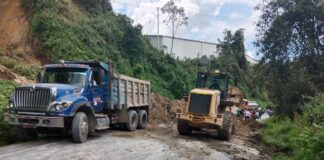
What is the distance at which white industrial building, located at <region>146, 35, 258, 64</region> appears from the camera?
5858 cm

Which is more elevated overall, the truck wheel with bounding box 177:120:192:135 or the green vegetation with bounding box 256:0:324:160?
the green vegetation with bounding box 256:0:324:160

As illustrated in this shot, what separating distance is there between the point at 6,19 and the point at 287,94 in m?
22.3

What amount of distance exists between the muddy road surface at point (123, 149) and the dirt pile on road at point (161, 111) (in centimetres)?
981

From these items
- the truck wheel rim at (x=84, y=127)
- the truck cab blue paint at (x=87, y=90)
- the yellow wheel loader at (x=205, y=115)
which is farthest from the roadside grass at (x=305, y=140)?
the truck cab blue paint at (x=87, y=90)

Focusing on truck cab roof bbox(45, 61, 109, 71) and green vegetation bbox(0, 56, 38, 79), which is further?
green vegetation bbox(0, 56, 38, 79)

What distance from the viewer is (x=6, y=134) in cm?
1416

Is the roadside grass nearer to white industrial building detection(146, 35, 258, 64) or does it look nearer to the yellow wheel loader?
the yellow wheel loader

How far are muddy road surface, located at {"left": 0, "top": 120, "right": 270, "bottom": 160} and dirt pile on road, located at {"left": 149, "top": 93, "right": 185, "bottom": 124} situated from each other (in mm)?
9814

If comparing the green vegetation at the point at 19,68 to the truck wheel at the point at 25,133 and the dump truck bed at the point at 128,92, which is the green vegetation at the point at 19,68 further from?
the truck wheel at the point at 25,133

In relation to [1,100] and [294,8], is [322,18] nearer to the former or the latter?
[294,8]

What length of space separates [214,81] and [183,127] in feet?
9.82

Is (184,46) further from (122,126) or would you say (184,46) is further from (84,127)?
(84,127)

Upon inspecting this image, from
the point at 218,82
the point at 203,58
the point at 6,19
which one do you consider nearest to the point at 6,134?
the point at 218,82

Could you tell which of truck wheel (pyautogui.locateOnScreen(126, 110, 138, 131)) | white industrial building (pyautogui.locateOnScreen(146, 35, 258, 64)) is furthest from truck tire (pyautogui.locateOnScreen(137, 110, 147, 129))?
white industrial building (pyautogui.locateOnScreen(146, 35, 258, 64))
